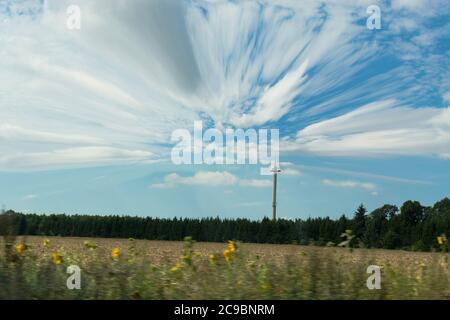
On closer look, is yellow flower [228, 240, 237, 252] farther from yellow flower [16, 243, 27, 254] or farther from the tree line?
the tree line

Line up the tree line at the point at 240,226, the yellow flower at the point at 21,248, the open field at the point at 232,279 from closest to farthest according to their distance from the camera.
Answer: the open field at the point at 232,279 → the yellow flower at the point at 21,248 → the tree line at the point at 240,226

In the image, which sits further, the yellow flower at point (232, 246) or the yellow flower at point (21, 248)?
the yellow flower at point (232, 246)

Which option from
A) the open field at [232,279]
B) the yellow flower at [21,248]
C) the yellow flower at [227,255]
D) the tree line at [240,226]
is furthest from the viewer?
the tree line at [240,226]

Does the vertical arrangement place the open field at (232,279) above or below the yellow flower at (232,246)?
below

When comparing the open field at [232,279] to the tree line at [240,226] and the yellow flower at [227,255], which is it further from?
the tree line at [240,226]

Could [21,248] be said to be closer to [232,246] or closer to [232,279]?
[232,246]

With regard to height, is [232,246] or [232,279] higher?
[232,246]

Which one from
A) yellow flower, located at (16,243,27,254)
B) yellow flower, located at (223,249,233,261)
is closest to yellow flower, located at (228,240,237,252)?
yellow flower, located at (223,249,233,261)

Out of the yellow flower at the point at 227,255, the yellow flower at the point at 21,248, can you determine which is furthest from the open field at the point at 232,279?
the yellow flower at the point at 227,255

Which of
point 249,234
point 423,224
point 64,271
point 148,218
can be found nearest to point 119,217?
point 148,218

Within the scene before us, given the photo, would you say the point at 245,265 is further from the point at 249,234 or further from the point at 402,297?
the point at 249,234

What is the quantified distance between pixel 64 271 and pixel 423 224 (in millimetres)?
34462

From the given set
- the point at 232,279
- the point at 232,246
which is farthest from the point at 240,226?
the point at 232,279
